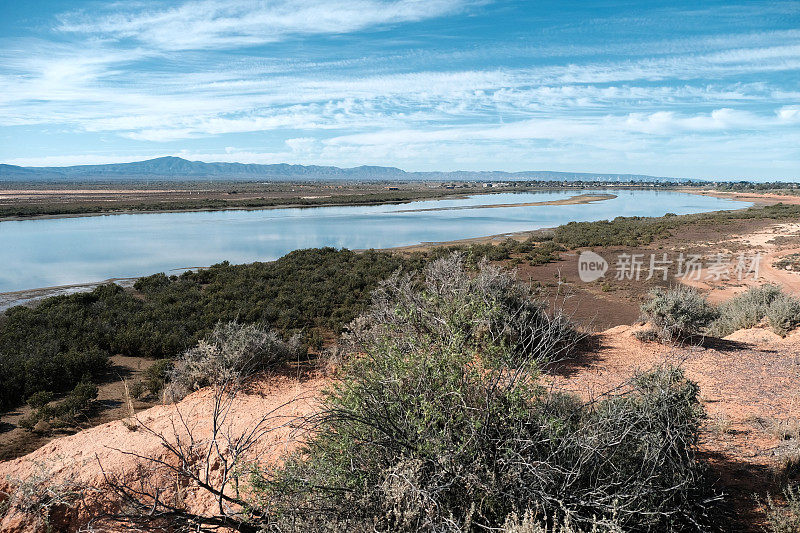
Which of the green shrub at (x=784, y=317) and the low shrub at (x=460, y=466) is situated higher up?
Result: the low shrub at (x=460, y=466)

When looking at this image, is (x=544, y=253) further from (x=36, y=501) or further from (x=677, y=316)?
(x=36, y=501)

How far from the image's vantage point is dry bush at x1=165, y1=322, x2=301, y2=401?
849 centimetres

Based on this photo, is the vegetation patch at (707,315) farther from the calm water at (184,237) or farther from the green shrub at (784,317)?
the calm water at (184,237)

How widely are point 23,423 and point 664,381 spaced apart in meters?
10.4

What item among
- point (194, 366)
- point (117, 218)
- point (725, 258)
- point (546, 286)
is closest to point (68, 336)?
point (194, 366)

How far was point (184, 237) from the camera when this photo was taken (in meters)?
38.6

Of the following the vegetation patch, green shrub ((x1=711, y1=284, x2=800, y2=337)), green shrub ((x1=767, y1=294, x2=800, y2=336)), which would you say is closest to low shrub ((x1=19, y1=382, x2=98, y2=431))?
the vegetation patch

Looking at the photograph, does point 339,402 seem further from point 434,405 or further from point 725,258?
point 725,258

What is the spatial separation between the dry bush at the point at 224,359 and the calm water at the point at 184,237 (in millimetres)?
18242

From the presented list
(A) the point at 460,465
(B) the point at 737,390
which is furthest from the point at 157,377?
(B) the point at 737,390

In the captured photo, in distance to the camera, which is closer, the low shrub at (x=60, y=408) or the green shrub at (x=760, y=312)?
the low shrub at (x=60, y=408)

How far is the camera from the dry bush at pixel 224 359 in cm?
849

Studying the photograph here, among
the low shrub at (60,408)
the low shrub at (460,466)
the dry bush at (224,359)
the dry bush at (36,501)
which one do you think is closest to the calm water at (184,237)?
the low shrub at (60,408)

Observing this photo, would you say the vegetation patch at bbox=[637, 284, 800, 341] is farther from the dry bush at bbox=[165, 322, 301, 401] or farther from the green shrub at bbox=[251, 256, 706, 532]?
the dry bush at bbox=[165, 322, 301, 401]
